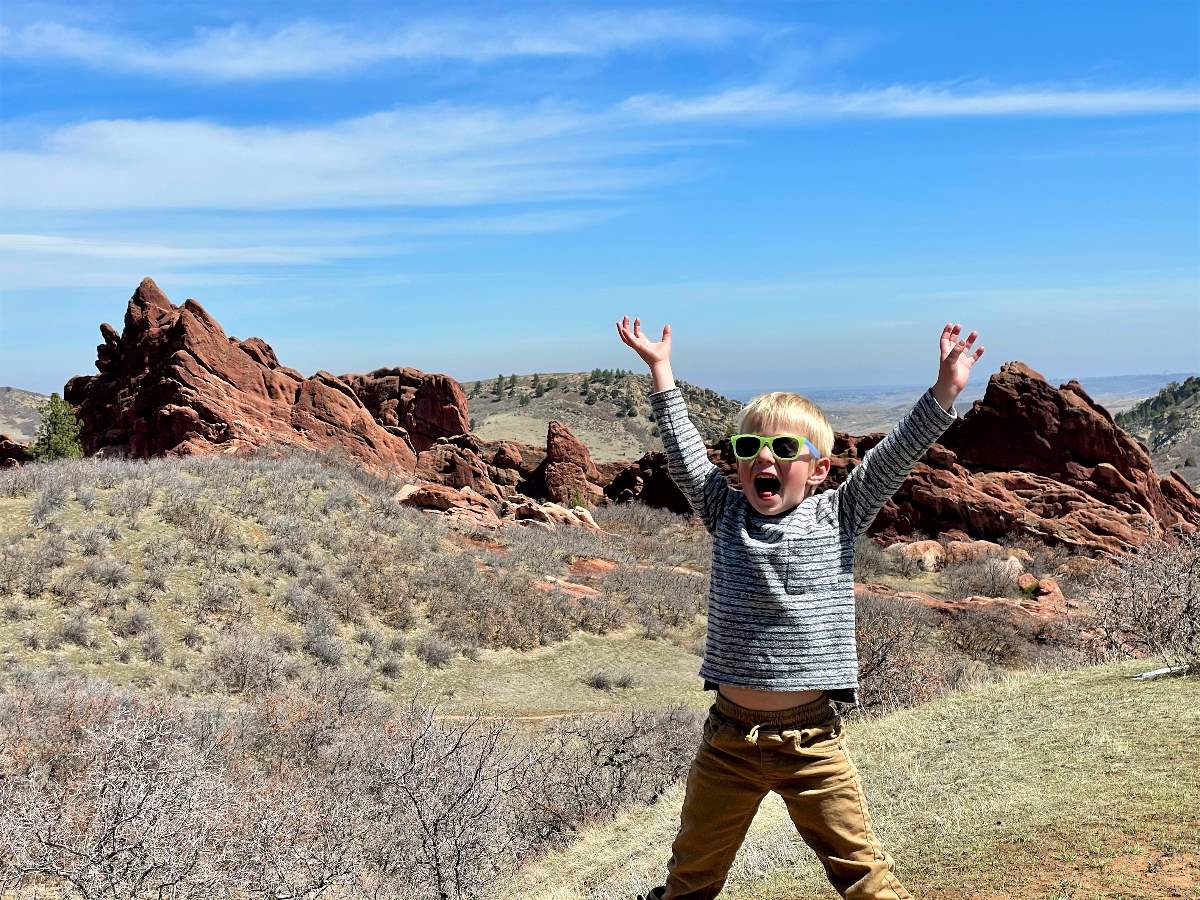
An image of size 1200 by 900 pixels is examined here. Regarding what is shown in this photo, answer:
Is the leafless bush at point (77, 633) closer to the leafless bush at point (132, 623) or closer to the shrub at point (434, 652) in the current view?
the leafless bush at point (132, 623)

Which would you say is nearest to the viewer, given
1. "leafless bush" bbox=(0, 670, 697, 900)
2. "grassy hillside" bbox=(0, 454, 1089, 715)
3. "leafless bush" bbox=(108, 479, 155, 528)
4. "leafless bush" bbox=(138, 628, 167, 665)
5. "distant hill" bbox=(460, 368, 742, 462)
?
"leafless bush" bbox=(0, 670, 697, 900)

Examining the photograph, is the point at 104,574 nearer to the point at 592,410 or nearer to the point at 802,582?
the point at 802,582

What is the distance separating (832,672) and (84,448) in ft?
117

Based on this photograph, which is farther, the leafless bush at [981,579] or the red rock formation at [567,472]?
the red rock formation at [567,472]

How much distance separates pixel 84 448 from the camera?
3312 centimetres

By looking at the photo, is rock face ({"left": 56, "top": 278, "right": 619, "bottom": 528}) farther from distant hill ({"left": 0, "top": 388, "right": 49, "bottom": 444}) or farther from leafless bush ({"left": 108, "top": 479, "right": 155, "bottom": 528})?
distant hill ({"left": 0, "top": 388, "right": 49, "bottom": 444})

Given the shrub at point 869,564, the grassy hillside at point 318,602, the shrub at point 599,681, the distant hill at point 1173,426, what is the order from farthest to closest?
the distant hill at point 1173,426 → the shrub at point 869,564 → the shrub at point 599,681 → the grassy hillside at point 318,602

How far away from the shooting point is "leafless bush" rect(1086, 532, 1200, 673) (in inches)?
345

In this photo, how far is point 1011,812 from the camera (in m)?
5.29

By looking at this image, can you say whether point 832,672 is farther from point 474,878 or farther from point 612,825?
point 612,825

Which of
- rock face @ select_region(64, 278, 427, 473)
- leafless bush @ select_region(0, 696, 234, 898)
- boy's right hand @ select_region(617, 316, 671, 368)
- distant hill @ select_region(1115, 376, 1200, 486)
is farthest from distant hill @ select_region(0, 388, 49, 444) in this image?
boy's right hand @ select_region(617, 316, 671, 368)

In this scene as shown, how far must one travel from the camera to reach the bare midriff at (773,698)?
3246mm

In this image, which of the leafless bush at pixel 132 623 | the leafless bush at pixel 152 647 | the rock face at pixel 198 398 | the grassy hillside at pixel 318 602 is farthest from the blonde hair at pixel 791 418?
the rock face at pixel 198 398

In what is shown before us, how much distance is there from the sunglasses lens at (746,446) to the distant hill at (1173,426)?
65.5 meters
